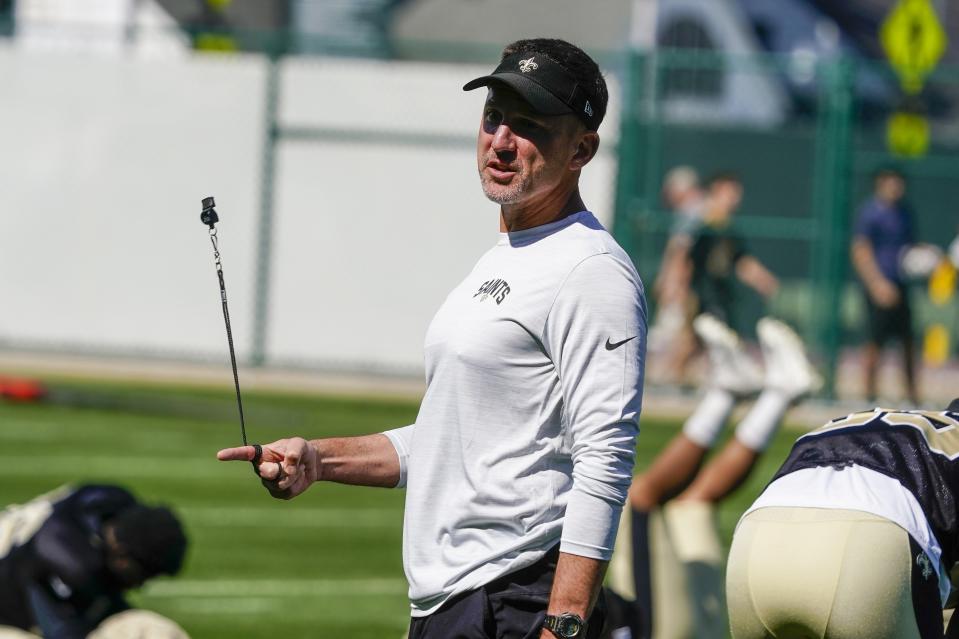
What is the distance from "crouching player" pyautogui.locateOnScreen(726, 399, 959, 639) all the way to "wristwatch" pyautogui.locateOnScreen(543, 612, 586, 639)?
0.60 metres

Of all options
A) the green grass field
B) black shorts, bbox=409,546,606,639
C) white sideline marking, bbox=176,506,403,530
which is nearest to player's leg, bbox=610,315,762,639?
the green grass field

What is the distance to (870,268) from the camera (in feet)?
59.1

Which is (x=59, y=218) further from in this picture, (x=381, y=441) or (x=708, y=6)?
(x=708, y=6)

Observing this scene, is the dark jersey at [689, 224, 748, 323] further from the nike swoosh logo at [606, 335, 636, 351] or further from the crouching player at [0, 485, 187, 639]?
the nike swoosh logo at [606, 335, 636, 351]

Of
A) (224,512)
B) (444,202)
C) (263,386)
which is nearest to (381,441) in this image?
(224,512)

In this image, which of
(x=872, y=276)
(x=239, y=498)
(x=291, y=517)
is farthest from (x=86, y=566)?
(x=872, y=276)

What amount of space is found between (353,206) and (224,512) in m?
8.52

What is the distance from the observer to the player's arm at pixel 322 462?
4055 mm

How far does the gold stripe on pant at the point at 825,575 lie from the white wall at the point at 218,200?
15.1 m

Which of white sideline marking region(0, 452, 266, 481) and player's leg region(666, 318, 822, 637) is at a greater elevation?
player's leg region(666, 318, 822, 637)

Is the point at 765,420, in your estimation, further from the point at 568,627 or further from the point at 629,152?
the point at 629,152

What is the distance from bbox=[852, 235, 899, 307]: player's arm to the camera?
18.0 metres

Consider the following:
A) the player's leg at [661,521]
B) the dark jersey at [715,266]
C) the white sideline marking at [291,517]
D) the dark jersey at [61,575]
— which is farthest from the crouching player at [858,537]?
the dark jersey at [715,266]

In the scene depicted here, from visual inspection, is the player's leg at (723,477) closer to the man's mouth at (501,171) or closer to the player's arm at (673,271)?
the man's mouth at (501,171)
